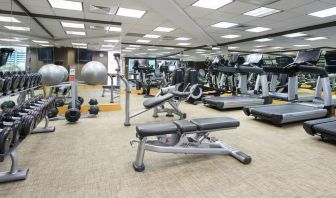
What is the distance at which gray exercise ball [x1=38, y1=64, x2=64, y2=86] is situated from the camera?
12.8 ft

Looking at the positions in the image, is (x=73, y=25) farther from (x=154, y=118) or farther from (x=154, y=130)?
(x=154, y=130)

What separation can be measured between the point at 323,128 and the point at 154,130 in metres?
2.50

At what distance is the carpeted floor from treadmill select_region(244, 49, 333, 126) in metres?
0.58

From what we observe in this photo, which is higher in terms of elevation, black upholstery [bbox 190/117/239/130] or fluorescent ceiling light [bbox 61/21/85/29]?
fluorescent ceiling light [bbox 61/21/85/29]

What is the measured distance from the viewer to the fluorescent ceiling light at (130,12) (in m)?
5.54

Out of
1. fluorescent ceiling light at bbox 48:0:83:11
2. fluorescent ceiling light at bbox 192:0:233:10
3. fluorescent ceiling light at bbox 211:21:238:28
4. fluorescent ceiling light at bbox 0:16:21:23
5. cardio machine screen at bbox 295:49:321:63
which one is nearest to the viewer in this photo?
fluorescent ceiling light at bbox 0:16:21:23

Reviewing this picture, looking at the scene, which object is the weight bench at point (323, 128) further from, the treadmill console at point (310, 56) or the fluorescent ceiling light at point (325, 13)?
the fluorescent ceiling light at point (325, 13)

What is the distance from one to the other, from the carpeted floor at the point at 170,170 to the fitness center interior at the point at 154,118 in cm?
1

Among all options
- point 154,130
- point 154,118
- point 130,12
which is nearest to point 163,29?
point 130,12

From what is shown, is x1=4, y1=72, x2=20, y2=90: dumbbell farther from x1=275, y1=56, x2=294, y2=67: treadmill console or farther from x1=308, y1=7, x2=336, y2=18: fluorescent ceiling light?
x1=308, y1=7, x2=336, y2=18: fluorescent ceiling light

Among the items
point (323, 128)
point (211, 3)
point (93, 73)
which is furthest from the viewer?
point (211, 3)

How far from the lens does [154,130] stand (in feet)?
7.03

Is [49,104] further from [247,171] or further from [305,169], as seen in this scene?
[305,169]

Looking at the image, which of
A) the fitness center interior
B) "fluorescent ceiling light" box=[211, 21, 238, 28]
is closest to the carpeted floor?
the fitness center interior
